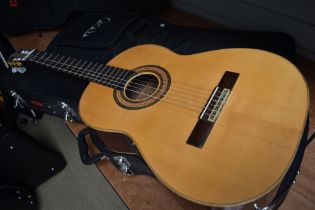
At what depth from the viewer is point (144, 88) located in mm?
784

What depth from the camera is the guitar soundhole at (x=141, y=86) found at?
77 centimetres

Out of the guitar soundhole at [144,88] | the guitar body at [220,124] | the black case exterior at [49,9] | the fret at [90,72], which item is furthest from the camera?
the black case exterior at [49,9]

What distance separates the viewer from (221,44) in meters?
0.94

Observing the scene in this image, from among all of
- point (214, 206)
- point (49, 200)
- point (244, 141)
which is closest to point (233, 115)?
point (244, 141)

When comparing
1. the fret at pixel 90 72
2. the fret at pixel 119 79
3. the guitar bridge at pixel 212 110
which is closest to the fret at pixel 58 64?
the fret at pixel 90 72

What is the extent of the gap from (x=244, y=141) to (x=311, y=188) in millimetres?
330

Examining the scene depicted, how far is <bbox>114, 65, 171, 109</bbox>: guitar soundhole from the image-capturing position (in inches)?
28.2

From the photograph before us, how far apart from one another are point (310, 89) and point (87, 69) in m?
0.68

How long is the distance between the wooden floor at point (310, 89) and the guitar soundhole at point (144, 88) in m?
0.43

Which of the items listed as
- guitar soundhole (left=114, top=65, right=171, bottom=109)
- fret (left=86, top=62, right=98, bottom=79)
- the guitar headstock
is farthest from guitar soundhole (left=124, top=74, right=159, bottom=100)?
the guitar headstock

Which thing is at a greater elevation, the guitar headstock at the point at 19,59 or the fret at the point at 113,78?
the fret at the point at 113,78

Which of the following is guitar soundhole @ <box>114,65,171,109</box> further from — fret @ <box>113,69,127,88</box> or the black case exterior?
the black case exterior

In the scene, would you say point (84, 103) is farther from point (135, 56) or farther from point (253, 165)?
point (253, 165)

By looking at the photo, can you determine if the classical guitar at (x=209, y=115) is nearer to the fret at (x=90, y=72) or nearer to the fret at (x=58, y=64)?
the fret at (x=90, y=72)
